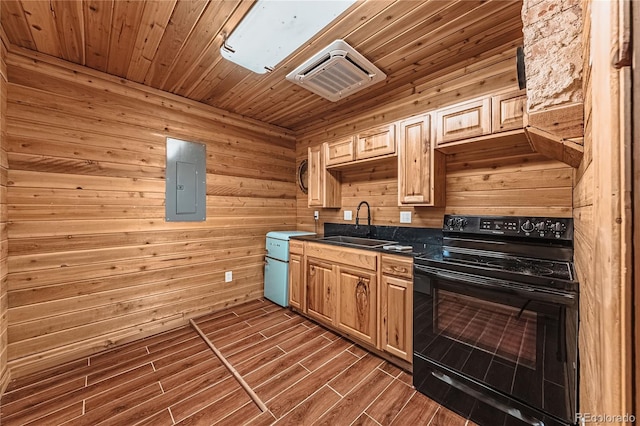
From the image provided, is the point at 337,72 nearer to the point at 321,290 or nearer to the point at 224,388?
the point at 321,290

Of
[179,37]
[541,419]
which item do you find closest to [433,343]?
[541,419]

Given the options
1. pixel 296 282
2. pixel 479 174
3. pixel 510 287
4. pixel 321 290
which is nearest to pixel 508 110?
pixel 479 174

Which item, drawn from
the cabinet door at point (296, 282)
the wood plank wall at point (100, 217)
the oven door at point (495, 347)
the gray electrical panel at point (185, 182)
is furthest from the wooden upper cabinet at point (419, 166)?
the gray electrical panel at point (185, 182)

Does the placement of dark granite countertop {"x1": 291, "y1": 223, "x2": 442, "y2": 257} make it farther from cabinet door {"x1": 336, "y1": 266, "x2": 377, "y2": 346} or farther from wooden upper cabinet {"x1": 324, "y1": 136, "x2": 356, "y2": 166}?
wooden upper cabinet {"x1": 324, "y1": 136, "x2": 356, "y2": 166}

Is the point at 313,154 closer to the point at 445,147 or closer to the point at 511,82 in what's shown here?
the point at 445,147

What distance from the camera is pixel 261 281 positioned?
3.45 metres

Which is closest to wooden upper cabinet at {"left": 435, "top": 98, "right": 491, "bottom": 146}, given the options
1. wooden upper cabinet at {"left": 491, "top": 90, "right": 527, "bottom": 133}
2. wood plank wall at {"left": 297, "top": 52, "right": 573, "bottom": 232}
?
wooden upper cabinet at {"left": 491, "top": 90, "right": 527, "bottom": 133}

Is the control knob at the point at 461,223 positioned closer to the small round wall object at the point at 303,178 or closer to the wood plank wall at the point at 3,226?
the small round wall object at the point at 303,178

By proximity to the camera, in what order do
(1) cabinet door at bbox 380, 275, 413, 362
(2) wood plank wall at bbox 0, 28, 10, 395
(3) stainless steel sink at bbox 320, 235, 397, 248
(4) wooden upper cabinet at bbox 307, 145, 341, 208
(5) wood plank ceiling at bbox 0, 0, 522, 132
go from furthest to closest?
1. (4) wooden upper cabinet at bbox 307, 145, 341, 208
2. (3) stainless steel sink at bbox 320, 235, 397, 248
3. (1) cabinet door at bbox 380, 275, 413, 362
4. (2) wood plank wall at bbox 0, 28, 10, 395
5. (5) wood plank ceiling at bbox 0, 0, 522, 132

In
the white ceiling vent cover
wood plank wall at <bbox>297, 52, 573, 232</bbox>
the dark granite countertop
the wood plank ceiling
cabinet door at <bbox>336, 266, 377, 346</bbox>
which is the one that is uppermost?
the wood plank ceiling

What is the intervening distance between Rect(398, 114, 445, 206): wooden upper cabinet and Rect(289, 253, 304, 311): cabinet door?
4.58 feet

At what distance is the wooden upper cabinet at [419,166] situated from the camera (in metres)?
2.14

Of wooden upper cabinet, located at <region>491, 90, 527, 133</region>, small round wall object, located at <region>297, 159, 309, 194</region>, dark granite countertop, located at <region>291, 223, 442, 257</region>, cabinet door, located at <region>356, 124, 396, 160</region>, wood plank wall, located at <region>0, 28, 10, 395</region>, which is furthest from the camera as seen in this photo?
small round wall object, located at <region>297, 159, 309, 194</region>

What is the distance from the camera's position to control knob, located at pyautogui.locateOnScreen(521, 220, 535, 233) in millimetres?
1775
